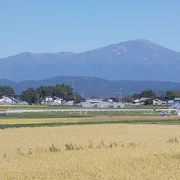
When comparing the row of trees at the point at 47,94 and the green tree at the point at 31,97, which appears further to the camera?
the row of trees at the point at 47,94

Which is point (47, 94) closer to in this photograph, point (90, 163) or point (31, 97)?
point (31, 97)

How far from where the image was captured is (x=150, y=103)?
531 feet

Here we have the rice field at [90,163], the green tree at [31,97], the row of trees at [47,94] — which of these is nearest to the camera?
the rice field at [90,163]

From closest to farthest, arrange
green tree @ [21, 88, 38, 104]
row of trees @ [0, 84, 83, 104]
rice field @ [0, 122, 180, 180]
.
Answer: rice field @ [0, 122, 180, 180], green tree @ [21, 88, 38, 104], row of trees @ [0, 84, 83, 104]

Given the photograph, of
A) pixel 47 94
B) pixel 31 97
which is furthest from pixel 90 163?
pixel 47 94

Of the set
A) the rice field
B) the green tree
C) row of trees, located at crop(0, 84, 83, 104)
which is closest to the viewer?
the rice field

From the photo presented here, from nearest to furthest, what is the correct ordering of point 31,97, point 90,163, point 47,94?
point 90,163, point 31,97, point 47,94

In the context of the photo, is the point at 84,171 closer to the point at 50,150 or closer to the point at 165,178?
the point at 165,178

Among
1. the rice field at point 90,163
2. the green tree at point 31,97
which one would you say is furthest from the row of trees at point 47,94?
the rice field at point 90,163

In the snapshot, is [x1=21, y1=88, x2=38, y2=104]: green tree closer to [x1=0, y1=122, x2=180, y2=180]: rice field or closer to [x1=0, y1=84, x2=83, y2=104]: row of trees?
[x1=0, y1=84, x2=83, y2=104]: row of trees

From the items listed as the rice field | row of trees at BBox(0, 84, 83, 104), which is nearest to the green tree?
row of trees at BBox(0, 84, 83, 104)

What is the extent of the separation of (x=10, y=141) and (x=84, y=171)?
14.2 metres

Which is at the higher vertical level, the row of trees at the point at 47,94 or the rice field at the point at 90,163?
the row of trees at the point at 47,94

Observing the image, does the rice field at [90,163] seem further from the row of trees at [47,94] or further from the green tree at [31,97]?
the row of trees at [47,94]
